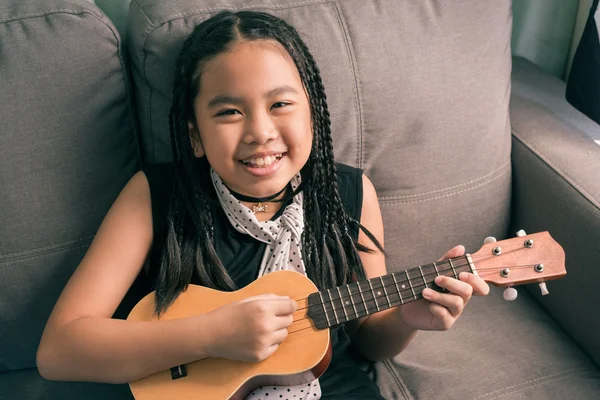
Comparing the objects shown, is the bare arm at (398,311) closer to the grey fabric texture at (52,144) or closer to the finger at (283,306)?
the finger at (283,306)

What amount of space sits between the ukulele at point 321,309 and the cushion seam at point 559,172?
1.06 feet

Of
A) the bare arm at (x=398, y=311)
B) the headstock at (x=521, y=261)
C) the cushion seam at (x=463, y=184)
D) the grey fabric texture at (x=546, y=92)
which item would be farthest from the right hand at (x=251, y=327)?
the grey fabric texture at (x=546, y=92)

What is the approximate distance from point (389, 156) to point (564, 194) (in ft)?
1.22

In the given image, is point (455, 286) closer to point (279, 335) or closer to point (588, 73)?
point (279, 335)

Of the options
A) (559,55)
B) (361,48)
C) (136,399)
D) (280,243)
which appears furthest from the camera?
(559,55)

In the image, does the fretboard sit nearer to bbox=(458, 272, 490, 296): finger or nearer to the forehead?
bbox=(458, 272, 490, 296): finger

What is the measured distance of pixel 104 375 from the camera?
1.01 m

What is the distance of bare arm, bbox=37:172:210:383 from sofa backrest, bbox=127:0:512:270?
23 cm

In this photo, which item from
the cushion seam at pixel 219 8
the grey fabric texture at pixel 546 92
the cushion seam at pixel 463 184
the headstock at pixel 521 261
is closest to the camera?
the headstock at pixel 521 261

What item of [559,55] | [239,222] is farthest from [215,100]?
[559,55]

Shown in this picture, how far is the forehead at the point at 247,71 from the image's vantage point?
3.23 ft

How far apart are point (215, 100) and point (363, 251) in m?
0.42

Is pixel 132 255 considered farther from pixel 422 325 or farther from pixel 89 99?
pixel 422 325

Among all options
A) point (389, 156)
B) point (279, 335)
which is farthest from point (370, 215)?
point (279, 335)
